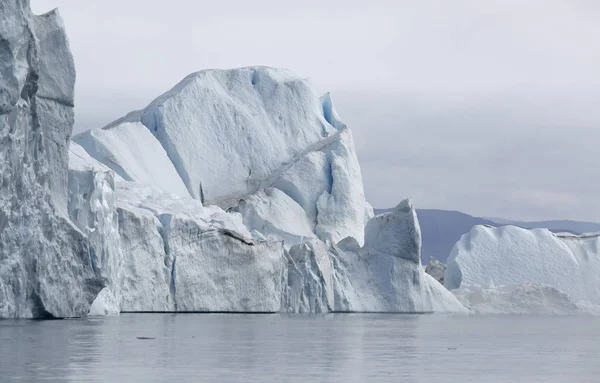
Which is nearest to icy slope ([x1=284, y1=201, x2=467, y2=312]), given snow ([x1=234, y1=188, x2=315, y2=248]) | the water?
snow ([x1=234, y1=188, x2=315, y2=248])

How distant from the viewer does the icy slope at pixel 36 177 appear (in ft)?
58.3

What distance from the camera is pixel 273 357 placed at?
10.9 metres

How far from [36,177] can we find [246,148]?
2060 centimetres

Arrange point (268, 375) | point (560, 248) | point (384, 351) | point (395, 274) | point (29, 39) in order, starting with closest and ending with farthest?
point (268, 375), point (384, 351), point (29, 39), point (395, 274), point (560, 248)

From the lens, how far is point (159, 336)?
14.7 m

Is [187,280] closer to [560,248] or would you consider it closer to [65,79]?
[65,79]

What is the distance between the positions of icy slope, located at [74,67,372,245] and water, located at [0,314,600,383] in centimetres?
1959

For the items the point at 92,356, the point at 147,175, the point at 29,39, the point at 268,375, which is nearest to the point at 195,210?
the point at 147,175

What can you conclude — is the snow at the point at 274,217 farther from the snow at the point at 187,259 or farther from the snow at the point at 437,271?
the snow at the point at 437,271

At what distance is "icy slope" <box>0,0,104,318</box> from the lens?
17.8 meters

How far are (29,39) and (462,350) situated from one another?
9.80 meters

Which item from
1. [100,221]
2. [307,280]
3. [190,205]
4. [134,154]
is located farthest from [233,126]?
[100,221]

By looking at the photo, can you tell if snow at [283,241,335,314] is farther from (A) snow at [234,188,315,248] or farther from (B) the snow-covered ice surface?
(B) the snow-covered ice surface

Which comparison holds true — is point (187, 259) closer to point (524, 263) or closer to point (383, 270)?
point (383, 270)
